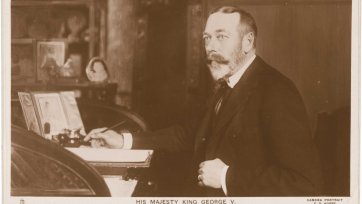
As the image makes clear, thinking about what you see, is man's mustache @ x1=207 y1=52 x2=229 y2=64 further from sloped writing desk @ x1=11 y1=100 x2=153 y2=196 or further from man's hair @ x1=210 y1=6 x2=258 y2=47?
sloped writing desk @ x1=11 y1=100 x2=153 y2=196

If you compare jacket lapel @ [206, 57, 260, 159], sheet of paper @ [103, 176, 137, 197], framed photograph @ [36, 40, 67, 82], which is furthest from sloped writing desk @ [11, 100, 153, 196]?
jacket lapel @ [206, 57, 260, 159]

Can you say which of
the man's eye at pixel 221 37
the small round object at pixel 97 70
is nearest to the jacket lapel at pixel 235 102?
the man's eye at pixel 221 37

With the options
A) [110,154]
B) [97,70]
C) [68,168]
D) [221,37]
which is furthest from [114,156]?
[221,37]

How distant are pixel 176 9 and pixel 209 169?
1.70ft

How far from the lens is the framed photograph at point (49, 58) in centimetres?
174

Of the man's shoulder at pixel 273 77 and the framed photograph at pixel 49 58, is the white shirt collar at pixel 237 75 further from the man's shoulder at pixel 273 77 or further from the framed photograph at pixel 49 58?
the framed photograph at pixel 49 58

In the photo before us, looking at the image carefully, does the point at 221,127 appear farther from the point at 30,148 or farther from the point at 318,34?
the point at 30,148

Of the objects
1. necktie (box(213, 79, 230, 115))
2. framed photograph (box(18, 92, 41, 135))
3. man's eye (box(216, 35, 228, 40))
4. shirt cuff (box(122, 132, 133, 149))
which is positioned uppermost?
man's eye (box(216, 35, 228, 40))

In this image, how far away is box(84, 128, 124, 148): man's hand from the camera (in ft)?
5.74

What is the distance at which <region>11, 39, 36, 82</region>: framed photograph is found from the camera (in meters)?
1.75

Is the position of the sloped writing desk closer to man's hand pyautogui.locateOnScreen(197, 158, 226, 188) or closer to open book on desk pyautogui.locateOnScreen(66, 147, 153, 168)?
open book on desk pyautogui.locateOnScreen(66, 147, 153, 168)

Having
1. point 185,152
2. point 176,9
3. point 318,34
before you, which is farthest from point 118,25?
point 318,34

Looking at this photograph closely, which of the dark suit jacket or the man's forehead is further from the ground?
the man's forehead

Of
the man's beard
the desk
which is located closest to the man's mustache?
the man's beard
